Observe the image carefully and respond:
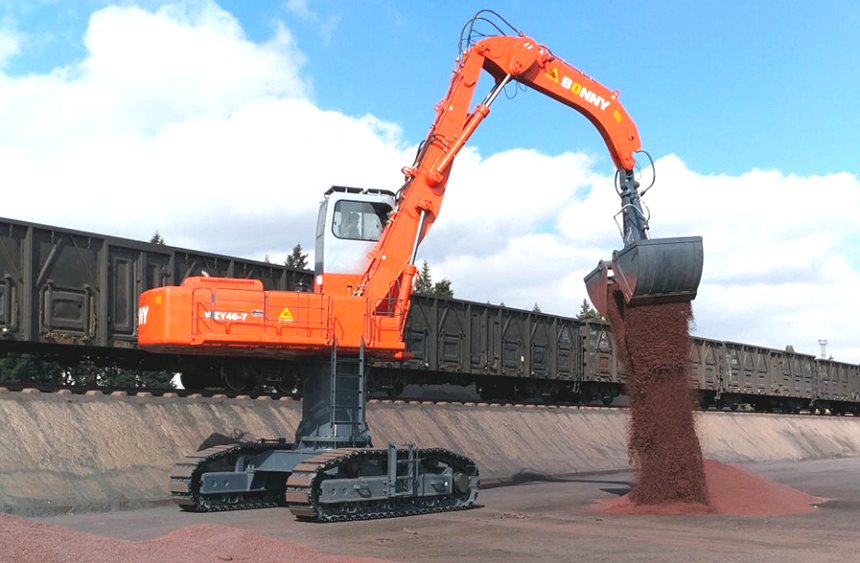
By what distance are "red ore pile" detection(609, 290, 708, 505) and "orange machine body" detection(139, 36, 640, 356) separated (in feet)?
9.02

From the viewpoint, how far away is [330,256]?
47.6 feet

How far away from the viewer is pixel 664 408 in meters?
14.5

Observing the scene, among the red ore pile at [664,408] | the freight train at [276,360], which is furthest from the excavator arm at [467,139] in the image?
the freight train at [276,360]

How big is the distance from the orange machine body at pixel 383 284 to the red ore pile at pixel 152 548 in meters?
3.76

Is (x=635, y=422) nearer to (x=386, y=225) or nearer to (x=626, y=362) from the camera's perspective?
(x=626, y=362)

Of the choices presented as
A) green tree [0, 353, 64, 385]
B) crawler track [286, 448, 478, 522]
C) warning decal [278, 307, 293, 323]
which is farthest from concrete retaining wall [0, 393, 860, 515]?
green tree [0, 353, 64, 385]

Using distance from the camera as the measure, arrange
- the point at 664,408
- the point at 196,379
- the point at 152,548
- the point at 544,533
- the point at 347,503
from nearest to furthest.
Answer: the point at 152,548 → the point at 544,533 → the point at 347,503 → the point at 664,408 → the point at 196,379

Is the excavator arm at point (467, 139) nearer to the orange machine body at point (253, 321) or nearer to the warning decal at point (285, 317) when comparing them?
the orange machine body at point (253, 321)

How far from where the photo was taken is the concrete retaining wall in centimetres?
1425

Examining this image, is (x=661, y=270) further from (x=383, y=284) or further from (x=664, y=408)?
(x=383, y=284)

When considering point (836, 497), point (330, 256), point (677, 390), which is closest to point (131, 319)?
point (330, 256)

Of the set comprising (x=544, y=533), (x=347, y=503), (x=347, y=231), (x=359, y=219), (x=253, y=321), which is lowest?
(x=544, y=533)

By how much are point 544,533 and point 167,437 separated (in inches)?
297

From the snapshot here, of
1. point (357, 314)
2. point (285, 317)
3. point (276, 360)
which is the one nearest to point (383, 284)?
point (357, 314)
